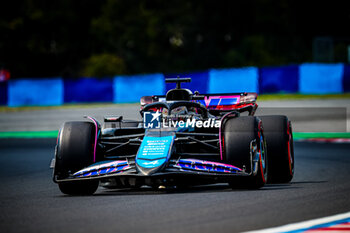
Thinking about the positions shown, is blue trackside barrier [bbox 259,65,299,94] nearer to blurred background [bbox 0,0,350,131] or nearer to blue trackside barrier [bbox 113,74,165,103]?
blue trackside barrier [bbox 113,74,165,103]

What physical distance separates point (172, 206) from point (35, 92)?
115 feet

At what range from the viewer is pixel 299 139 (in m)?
17.8

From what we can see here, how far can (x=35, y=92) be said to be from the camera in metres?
41.3

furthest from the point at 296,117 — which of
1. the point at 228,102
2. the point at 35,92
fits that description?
the point at 35,92

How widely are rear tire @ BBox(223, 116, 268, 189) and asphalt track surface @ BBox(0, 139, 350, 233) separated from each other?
8.4 inches

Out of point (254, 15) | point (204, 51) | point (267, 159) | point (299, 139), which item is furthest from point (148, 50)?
point (267, 159)

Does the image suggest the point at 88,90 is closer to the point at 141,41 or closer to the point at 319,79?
the point at 319,79

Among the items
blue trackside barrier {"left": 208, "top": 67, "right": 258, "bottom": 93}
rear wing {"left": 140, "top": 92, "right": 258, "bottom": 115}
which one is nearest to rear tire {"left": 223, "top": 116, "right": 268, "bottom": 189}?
rear wing {"left": 140, "top": 92, "right": 258, "bottom": 115}

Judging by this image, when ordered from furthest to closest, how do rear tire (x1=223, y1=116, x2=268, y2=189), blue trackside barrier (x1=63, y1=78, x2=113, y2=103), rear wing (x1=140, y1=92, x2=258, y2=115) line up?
1. blue trackside barrier (x1=63, y1=78, x2=113, y2=103)
2. rear wing (x1=140, y1=92, x2=258, y2=115)
3. rear tire (x1=223, y1=116, x2=268, y2=189)

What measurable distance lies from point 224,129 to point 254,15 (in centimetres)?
6050

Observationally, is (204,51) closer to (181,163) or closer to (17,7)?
(17,7)

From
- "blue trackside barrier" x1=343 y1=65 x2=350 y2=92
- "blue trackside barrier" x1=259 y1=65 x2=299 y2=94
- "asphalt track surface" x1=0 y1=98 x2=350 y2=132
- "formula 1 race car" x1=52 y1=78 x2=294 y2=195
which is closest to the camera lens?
"formula 1 race car" x1=52 y1=78 x2=294 y2=195

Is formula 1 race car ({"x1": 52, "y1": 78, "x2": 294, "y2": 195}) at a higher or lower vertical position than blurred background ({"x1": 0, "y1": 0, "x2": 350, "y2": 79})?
lower

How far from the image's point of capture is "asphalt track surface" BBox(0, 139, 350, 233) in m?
6.21
